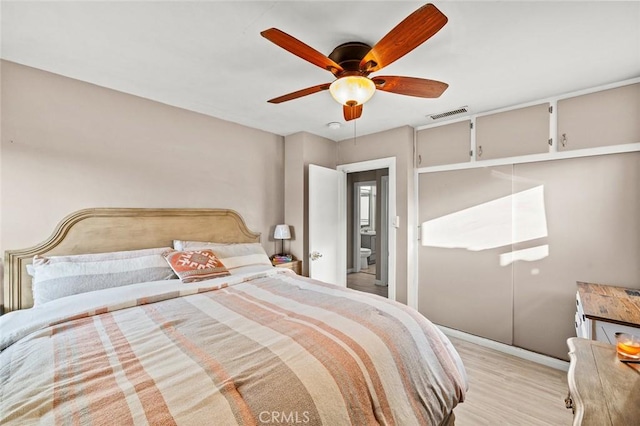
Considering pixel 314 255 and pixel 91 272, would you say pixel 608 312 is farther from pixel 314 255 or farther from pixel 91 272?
pixel 91 272

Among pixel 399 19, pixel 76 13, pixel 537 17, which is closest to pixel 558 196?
pixel 537 17

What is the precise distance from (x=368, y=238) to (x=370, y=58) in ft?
20.4

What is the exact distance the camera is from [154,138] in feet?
8.80

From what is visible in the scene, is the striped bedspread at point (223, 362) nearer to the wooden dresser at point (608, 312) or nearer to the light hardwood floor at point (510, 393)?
the light hardwood floor at point (510, 393)

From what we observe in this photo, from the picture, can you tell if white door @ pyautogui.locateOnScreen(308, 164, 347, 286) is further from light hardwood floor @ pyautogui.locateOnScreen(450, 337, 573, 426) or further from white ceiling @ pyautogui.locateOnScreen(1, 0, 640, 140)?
light hardwood floor @ pyautogui.locateOnScreen(450, 337, 573, 426)

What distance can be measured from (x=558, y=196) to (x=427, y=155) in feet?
4.38

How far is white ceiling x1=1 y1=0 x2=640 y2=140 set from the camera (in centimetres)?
148

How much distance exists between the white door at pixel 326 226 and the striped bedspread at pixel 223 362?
1691mm

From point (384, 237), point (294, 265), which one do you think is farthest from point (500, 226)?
point (384, 237)

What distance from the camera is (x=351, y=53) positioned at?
5.72 ft

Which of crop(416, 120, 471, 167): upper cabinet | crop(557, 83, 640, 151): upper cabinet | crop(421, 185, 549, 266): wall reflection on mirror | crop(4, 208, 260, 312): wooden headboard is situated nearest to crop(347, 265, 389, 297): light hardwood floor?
crop(421, 185, 549, 266): wall reflection on mirror

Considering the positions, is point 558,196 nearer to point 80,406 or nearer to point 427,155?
point 427,155

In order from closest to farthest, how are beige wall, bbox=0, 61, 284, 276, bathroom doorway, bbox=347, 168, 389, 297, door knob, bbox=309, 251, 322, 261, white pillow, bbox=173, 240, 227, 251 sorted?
beige wall, bbox=0, 61, 284, 276
white pillow, bbox=173, 240, 227, 251
door knob, bbox=309, 251, 322, 261
bathroom doorway, bbox=347, 168, 389, 297

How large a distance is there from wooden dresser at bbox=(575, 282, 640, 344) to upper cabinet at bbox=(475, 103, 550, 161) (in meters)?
1.31
